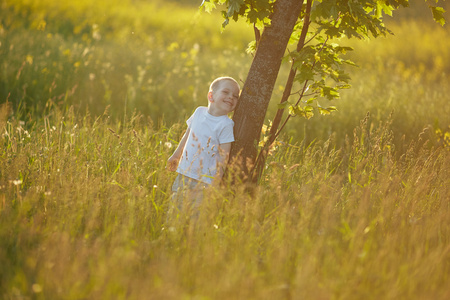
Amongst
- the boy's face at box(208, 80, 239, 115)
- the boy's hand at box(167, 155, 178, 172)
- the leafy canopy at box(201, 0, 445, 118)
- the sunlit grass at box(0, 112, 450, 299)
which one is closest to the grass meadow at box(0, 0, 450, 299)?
the sunlit grass at box(0, 112, 450, 299)

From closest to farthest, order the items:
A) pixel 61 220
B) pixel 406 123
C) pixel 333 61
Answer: pixel 61 220, pixel 333 61, pixel 406 123

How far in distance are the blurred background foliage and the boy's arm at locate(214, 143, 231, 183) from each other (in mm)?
1119

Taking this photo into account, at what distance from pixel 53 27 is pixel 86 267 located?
1040 centimetres

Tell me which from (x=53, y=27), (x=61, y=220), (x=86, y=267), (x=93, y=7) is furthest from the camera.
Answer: (x=93, y=7)

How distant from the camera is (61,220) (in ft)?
9.33

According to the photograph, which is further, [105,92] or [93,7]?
[93,7]

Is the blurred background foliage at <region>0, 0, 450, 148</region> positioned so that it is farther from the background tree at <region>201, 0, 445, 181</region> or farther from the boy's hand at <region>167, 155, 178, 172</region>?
the boy's hand at <region>167, 155, 178, 172</region>

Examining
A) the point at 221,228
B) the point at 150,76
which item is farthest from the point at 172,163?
the point at 150,76

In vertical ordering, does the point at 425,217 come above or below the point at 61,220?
above

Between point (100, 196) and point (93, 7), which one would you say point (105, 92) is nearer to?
point (100, 196)

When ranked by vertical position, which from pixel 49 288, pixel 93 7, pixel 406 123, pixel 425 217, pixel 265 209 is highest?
pixel 93 7

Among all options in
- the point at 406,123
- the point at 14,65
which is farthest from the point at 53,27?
the point at 406,123

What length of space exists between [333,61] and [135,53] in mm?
6250

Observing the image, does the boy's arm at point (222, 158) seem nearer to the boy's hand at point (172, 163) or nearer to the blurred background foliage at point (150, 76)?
the boy's hand at point (172, 163)
